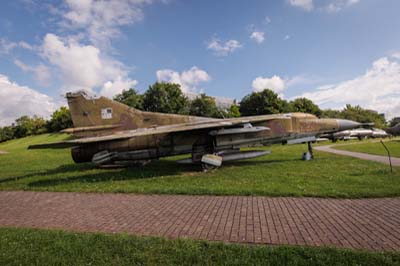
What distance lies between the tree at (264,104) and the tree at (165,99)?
55.9 feet

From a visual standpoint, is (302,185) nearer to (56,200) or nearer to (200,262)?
(200,262)

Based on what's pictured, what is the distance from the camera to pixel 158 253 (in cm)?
352

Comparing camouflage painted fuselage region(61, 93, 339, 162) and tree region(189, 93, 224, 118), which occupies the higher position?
tree region(189, 93, 224, 118)

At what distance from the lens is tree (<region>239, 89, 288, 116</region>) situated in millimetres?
52250

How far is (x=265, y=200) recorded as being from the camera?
607cm

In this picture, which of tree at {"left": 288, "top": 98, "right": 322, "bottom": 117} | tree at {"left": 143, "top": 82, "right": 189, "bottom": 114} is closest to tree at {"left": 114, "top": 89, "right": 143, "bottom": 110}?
tree at {"left": 143, "top": 82, "right": 189, "bottom": 114}

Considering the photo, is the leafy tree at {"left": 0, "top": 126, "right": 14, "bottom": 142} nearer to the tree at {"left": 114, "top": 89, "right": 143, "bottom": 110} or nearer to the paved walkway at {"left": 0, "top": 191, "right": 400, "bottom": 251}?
the tree at {"left": 114, "top": 89, "right": 143, "bottom": 110}

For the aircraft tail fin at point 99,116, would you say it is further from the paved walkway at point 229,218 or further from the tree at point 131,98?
the tree at point 131,98

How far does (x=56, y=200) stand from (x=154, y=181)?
11.2 feet

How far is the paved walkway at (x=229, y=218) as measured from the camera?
401 cm

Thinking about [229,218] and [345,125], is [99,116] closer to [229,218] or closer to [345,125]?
[229,218]

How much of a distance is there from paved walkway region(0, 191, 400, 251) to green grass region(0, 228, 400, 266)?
1.31 feet

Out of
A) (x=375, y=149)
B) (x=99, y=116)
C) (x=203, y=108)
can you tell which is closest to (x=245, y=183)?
(x=99, y=116)

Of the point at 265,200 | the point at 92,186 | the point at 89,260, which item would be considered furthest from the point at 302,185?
the point at 92,186
